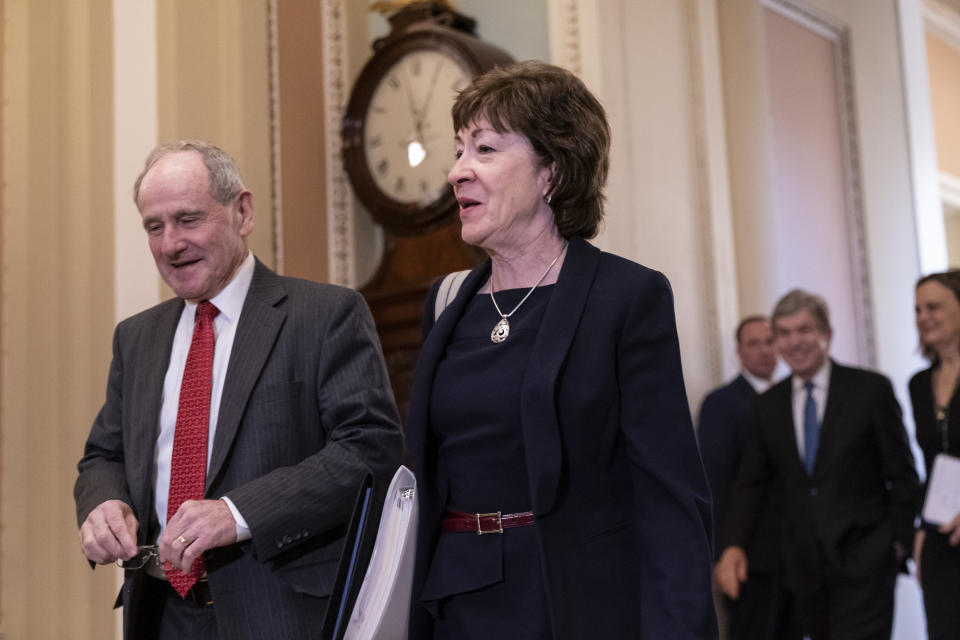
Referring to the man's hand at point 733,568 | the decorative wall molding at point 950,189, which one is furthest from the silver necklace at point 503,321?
the decorative wall molding at point 950,189

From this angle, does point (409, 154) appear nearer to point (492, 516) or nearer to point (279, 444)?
point (279, 444)

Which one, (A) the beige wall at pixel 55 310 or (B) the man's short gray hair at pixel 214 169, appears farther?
(A) the beige wall at pixel 55 310

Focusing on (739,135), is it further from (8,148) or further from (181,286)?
(181,286)

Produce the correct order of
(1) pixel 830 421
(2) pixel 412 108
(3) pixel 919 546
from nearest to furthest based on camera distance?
1. (3) pixel 919 546
2. (2) pixel 412 108
3. (1) pixel 830 421

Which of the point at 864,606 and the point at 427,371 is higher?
the point at 427,371

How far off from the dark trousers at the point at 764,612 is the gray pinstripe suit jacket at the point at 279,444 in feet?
11.2

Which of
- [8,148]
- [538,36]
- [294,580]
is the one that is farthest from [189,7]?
[294,580]

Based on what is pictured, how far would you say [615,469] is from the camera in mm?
1749

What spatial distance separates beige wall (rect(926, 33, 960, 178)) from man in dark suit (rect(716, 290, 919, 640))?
17.7ft

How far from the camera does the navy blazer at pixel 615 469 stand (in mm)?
Answer: 1643

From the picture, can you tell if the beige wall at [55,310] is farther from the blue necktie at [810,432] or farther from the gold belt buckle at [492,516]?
the blue necktie at [810,432]

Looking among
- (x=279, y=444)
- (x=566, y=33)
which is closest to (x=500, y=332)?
(x=279, y=444)

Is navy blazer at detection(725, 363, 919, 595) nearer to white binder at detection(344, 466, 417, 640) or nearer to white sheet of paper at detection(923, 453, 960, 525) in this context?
white sheet of paper at detection(923, 453, 960, 525)

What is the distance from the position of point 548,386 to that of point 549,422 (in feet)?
0.18
